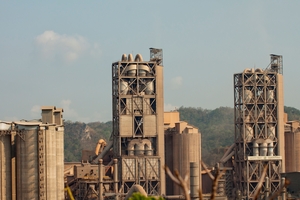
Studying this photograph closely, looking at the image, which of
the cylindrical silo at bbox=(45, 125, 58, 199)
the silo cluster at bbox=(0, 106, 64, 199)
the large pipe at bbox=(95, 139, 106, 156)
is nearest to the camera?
the silo cluster at bbox=(0, 106, 64, 199)

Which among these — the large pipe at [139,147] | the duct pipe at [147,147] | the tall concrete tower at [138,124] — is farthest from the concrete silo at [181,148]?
the large pipe at [139,147]

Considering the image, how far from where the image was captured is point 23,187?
242 feet

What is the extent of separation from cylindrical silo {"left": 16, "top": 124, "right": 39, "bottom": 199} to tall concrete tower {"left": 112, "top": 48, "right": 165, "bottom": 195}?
24659 mm

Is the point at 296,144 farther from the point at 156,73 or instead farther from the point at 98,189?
the point at 98,189

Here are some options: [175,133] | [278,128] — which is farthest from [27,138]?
[278,128]

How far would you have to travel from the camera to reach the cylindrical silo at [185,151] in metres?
104

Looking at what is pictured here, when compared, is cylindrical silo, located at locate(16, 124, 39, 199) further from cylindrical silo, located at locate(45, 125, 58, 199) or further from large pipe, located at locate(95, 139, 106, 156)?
large pipe, located at locate(95, 139, 106, 156)

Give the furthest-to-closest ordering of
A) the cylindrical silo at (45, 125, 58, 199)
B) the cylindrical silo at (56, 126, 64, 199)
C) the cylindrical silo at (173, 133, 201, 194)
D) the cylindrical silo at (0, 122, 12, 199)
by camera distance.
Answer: the cylindrical silo at (173, 133, 201, 194) < the cylindrical silo at (56, 126, 64, 199) < the cylindrical silo at (45, 125, 58, 199) < the cylindrical silo at (0, 122, 12, 199)

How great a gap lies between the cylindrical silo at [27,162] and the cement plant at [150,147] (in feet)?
0.30

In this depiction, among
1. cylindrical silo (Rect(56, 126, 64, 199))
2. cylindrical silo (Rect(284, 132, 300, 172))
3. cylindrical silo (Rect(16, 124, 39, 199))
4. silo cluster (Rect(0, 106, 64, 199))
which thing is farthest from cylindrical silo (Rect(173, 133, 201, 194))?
cylindrical silo (Rect(16, 124, 39, 199))

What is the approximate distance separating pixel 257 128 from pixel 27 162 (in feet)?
139

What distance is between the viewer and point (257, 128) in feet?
354

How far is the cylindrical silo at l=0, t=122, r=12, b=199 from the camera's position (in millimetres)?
73500

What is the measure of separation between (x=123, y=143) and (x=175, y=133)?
9.09 m
